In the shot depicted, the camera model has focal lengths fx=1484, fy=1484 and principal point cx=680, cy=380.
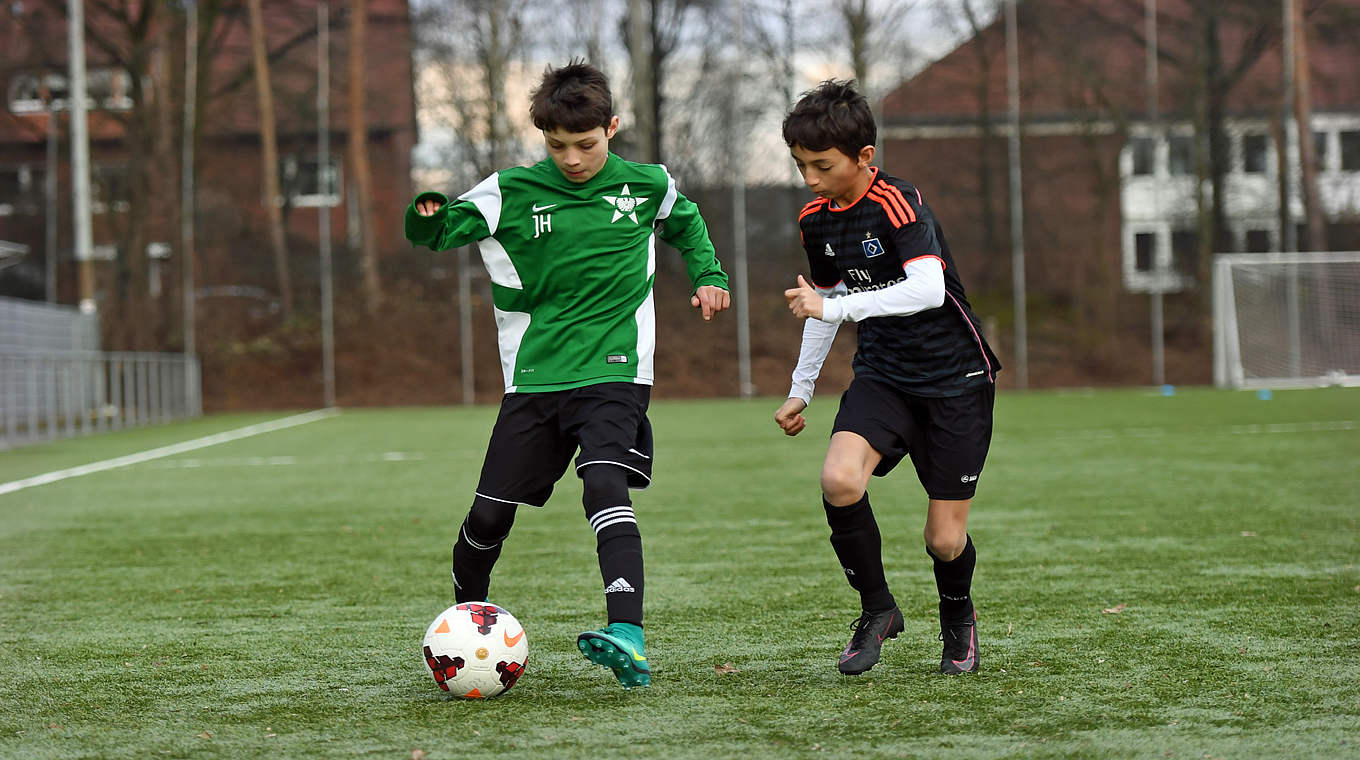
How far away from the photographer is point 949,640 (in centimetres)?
387

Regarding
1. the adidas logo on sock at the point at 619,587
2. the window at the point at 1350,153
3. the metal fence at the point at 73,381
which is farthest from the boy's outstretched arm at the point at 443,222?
the window at the point at 1350,153

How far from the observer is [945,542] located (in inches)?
153

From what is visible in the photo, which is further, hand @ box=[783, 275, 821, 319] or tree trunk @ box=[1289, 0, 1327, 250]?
tree trunk @ box=[1289, 0, 1327, 250]

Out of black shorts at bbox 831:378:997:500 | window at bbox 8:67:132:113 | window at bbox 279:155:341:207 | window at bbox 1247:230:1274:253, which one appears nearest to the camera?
black shorts at bbox 831:378:997:500

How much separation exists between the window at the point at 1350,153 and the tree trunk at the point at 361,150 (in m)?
18.0

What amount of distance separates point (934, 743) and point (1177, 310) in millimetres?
24788

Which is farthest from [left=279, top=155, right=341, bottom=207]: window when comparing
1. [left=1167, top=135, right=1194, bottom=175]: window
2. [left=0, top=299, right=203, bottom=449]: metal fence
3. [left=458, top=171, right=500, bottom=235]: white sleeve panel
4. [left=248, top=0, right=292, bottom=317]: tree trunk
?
[left=458, top=171, right=500, bottom=235]: white sleeve panel

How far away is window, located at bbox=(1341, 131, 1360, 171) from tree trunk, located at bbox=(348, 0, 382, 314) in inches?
707

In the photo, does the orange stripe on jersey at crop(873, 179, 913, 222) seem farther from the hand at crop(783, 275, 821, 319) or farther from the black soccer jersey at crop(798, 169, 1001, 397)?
the hand at crop(783, 275, 821, 319)

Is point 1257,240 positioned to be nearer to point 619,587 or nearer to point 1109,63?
point 1109,63

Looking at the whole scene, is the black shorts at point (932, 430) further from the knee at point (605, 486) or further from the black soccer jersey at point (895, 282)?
the knee at point (605, 486)

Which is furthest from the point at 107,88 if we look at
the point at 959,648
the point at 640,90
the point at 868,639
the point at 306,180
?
A: the point at 959,648

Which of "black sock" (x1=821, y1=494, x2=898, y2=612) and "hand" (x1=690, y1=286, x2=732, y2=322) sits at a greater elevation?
"hand" (x1=690, y1=286, x2=732, y2=322)

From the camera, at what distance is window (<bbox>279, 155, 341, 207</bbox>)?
2761cm
